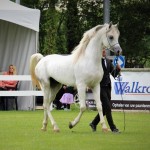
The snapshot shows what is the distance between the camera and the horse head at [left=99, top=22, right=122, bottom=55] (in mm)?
17750

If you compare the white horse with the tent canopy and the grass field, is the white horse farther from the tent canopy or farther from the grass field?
the tent canopy

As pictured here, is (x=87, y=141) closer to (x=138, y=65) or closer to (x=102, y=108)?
(x=102, y=108)

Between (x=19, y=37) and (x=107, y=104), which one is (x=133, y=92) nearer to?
(x=19, y=37)

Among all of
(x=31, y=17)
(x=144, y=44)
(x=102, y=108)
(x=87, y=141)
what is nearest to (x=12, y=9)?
(x=31, y=17)

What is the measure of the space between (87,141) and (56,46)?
85.3 ft

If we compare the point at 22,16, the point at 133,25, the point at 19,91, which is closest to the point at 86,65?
the point at 22,16

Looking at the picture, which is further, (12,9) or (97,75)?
(12,9)

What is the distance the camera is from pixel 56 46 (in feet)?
136

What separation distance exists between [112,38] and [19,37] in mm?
13100

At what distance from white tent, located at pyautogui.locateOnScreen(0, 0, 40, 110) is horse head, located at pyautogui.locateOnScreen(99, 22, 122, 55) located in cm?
1109

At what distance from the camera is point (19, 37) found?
30531 mm

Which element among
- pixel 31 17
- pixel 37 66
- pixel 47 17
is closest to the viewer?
pixel 37 66

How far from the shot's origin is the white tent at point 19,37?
28.7 m

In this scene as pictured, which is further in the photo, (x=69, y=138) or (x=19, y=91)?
(x=19, y=91)
